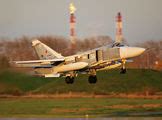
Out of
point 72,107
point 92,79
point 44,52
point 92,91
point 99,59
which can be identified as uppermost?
point 44,52

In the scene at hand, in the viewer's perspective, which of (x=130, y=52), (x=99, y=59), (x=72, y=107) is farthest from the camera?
(x=72, y=107)

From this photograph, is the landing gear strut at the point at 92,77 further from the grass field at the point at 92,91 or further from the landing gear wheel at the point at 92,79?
the grass field at the point at 92,91

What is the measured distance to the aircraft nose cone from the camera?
44.9 metres

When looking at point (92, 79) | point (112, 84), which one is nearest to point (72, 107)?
point (112, 84)

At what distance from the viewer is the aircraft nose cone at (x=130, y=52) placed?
147 ft

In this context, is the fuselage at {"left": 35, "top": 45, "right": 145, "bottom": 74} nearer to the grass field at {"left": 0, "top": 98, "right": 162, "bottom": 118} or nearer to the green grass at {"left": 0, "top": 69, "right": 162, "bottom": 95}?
the grass field at {"left": 0, "top": 98, "right": 162, "bottom": 118}

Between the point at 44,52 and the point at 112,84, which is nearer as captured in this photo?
the point at 44,52

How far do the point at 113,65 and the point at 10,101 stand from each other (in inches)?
1953

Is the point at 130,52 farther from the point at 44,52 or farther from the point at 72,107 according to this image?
the point at 72,107

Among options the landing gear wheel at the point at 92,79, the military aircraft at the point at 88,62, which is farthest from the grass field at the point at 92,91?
the landing gear wheel at the point at 92,79

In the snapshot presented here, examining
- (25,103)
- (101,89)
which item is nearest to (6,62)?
(25,103)

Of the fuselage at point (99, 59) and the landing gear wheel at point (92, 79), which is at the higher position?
the fuselage at point (99, 59)

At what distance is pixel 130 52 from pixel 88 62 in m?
3.72

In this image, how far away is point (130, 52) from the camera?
1778 inches
